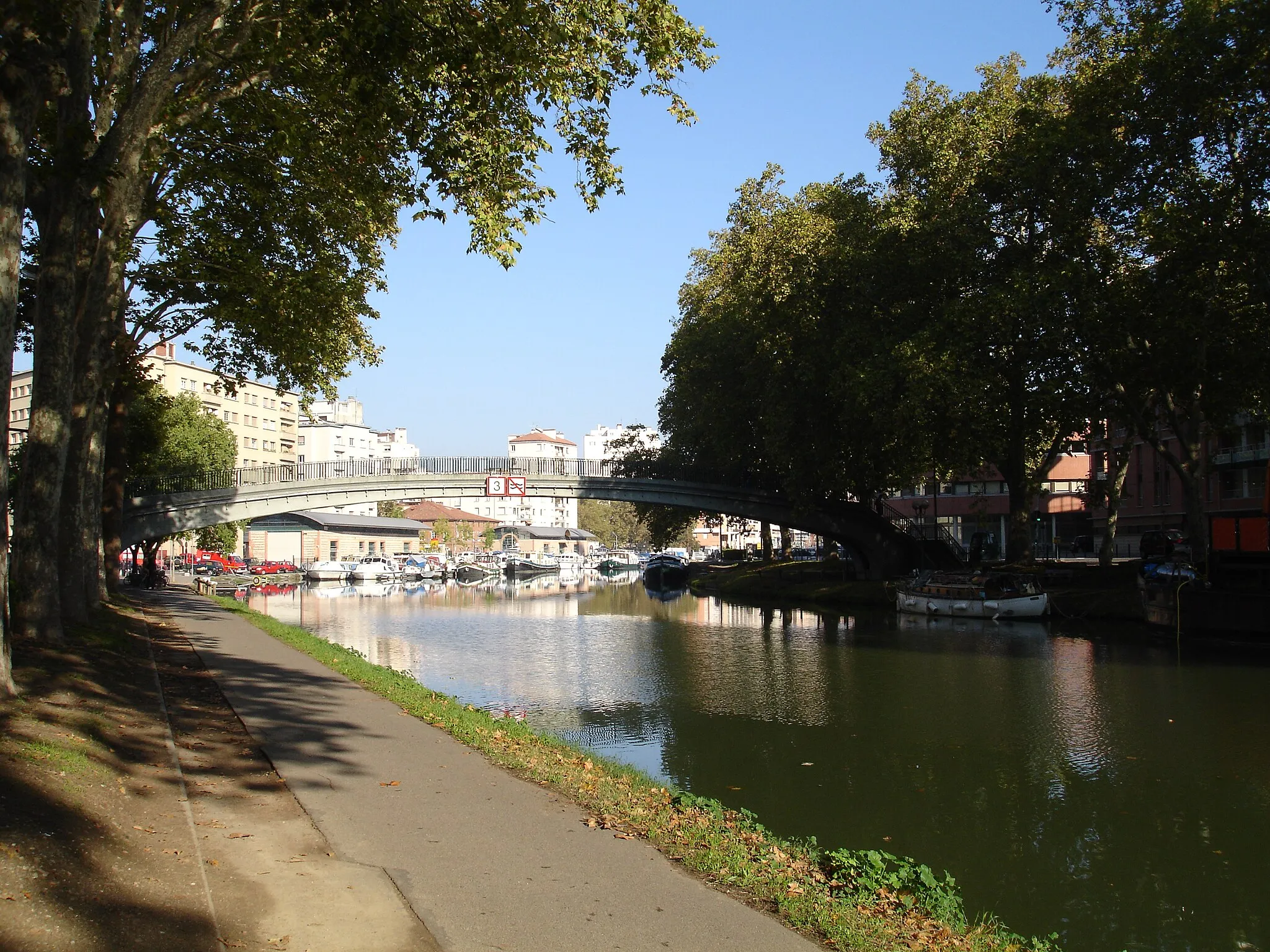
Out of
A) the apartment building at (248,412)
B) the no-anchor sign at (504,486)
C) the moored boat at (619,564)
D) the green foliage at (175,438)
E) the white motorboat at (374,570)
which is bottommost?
the moored boat at (619,564)

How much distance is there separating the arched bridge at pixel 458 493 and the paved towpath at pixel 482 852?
124ft

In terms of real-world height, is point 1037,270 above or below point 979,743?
above

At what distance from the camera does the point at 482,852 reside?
7.35 meters

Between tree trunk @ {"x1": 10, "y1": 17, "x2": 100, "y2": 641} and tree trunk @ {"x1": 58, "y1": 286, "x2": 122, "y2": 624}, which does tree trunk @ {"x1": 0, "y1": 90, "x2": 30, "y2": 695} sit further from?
tree trunk @ {"x1": 58, "y1": 286, "x2": 122, "y2": 624}

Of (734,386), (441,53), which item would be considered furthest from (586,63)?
(734,386)

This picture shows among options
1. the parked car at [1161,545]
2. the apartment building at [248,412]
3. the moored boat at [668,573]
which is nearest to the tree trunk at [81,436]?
the parked car at [1161,545]

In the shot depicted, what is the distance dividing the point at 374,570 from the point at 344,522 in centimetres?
2351

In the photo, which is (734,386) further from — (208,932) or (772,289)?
(208,932)

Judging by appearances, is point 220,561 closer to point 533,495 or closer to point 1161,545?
point 533,495

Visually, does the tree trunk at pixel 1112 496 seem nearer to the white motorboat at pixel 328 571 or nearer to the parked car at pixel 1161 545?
the parked car at pixel 1161 545

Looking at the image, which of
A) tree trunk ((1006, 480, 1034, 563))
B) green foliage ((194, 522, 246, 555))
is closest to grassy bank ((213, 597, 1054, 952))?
tree trunk ((1006, 480, 1034, 563))

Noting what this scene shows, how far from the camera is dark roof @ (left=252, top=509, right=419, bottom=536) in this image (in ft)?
310

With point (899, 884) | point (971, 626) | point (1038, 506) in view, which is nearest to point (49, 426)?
point (899, 884)

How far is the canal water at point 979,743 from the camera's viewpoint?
9.59 meters
